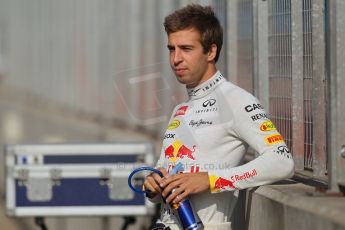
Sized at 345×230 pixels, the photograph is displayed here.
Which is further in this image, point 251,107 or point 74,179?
point 74,179

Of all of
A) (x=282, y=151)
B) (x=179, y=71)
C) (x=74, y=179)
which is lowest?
(x=74, y=179)

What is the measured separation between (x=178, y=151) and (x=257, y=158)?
13.9 inches

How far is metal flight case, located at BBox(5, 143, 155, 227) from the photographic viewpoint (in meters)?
9.59

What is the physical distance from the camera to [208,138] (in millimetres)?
5035

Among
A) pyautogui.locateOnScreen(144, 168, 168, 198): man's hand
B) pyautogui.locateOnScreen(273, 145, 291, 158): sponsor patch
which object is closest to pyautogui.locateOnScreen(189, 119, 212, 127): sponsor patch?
pyautogui.locateOnScreen(144, 168, 168, 198): man's hand

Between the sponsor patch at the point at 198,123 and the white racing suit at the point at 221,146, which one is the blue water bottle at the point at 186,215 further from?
the sponsor patch at the point at 198,123

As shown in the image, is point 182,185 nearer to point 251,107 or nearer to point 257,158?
point 257,158

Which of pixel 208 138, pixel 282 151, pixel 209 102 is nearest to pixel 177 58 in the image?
pixel 209 102

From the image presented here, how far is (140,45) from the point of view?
1812 centimetres

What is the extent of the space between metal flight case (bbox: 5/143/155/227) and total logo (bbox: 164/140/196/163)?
14.5 ft

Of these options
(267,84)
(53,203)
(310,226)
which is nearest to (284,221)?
(310,226)

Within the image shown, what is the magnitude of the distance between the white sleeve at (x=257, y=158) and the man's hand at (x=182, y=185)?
38 millimetres

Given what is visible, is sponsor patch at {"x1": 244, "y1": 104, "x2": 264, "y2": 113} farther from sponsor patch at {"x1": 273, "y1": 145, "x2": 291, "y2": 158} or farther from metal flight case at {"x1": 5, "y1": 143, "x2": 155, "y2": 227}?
metal flight case at {"x1": 5, "y1": 143, "x2": 155, "y2": 227}

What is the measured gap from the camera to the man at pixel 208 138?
4914 mm
